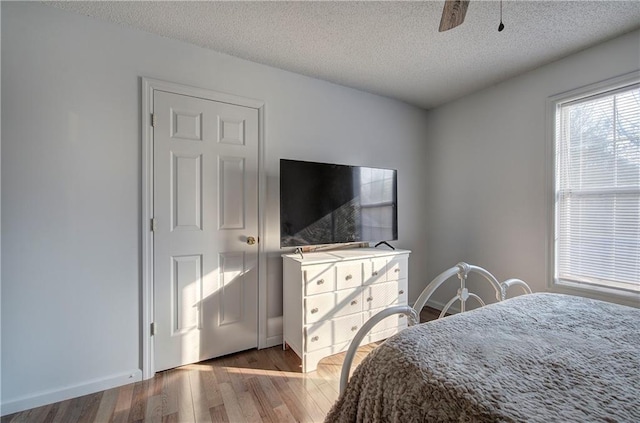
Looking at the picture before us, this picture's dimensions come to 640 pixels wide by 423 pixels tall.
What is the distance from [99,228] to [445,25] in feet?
7.50

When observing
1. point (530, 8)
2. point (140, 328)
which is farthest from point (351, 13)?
point (140, 328)

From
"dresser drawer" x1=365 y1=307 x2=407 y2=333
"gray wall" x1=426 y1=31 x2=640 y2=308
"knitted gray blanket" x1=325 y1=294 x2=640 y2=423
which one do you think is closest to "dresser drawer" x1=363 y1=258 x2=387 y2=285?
"dresser drawer" x1=365 y1=307 x2=407 y2=333

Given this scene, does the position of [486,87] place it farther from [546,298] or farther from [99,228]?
[99,228]

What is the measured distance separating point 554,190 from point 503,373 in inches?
84.4

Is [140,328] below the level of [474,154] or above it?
below

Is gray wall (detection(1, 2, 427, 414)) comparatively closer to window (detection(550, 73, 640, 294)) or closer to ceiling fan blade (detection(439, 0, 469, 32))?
ceiling fan blade (detection(439, 0, 469, 32))

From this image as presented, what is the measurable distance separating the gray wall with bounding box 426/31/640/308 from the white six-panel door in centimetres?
217

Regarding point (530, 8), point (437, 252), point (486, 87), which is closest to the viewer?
point (530, 8)

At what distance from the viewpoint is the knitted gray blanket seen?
68 centimetres

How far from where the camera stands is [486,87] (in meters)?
2.77

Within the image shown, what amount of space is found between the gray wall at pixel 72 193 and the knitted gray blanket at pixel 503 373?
1700 millimetres

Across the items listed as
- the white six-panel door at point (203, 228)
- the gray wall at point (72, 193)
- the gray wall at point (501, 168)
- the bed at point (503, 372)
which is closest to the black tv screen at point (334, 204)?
the white six-panel door at point (203, 228)

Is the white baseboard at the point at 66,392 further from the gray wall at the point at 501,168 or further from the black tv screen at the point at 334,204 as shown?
the gray wall at the point at 501,168

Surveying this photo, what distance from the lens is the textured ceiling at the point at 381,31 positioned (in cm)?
169
